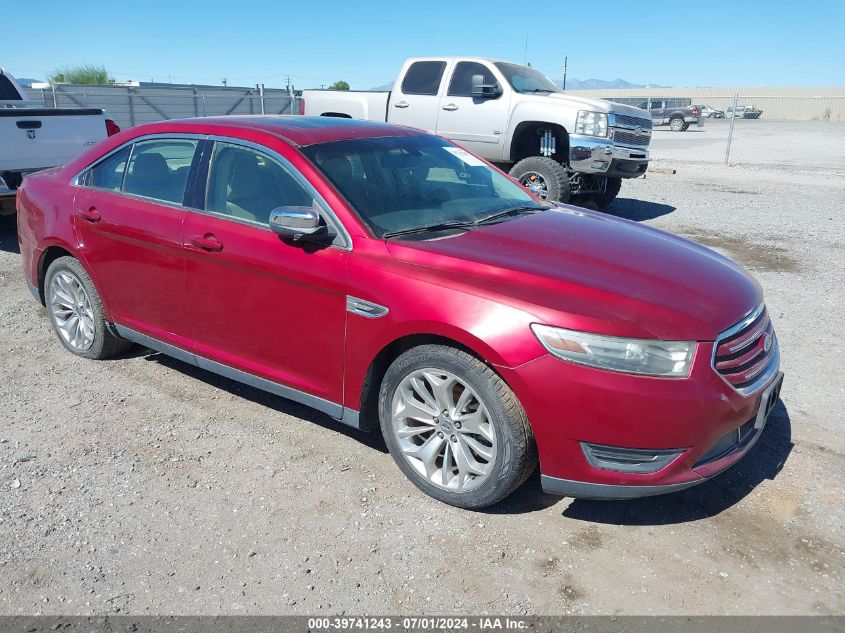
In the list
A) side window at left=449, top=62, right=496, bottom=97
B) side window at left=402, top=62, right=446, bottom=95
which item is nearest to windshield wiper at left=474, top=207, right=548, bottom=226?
side window at left=449, top=62, right=496, bottom=97

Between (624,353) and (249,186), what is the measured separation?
7.44ft

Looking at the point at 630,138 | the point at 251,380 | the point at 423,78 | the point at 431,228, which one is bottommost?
the point at 251,380

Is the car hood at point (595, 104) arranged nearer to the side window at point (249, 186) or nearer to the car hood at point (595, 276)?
the car hood at point (595, 276)

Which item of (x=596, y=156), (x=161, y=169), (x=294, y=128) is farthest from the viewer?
(x=596, y=156)

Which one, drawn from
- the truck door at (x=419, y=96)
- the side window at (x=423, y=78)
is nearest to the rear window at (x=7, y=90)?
the truck door at (x=419, y=96)

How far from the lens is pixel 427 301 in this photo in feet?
10.7

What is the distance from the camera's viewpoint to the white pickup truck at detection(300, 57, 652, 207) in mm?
10164

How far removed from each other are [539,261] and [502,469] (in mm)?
954

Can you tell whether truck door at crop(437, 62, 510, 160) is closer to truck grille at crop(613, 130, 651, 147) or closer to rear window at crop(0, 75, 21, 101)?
truck grille at crop(613, 130, 651, 147)

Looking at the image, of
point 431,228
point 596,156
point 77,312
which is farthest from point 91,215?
point 596,156

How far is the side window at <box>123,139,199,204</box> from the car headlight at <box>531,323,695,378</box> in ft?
8.27

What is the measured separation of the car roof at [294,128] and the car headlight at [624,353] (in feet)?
6.26

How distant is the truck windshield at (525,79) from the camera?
433 inches

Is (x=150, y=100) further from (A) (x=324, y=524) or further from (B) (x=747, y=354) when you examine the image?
(B) (x=747, y=354)
